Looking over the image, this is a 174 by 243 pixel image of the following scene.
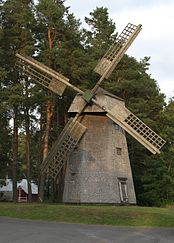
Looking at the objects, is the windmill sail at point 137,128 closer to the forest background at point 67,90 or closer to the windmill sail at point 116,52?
the windmill sail at point 116,52

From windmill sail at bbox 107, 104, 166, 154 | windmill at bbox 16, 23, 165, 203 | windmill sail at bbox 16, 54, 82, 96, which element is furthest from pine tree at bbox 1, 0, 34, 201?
windmill sail at bbox 107, 104, 166, 154

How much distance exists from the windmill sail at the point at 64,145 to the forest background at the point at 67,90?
19.0 ft

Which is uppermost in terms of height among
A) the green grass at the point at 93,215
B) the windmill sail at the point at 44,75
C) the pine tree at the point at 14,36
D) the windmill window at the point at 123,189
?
the pine tree at the point at 14,36

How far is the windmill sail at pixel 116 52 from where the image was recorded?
92.3ft

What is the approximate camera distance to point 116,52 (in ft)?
93.7

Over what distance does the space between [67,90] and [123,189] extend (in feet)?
38.8

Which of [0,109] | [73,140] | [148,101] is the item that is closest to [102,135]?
[73,140]

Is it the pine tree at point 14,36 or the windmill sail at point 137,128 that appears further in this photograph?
the pine tree at point 14,36

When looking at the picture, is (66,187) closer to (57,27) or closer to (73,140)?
(73,140)

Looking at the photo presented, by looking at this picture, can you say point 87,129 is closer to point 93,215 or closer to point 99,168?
point 99,168

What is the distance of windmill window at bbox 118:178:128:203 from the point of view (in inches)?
1088

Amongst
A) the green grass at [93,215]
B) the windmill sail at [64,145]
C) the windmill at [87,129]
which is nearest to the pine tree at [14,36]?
the windmill at [87,129]

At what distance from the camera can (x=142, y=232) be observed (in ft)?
57.4

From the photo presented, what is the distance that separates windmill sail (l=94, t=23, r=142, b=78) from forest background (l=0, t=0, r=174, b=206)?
5991 mm
